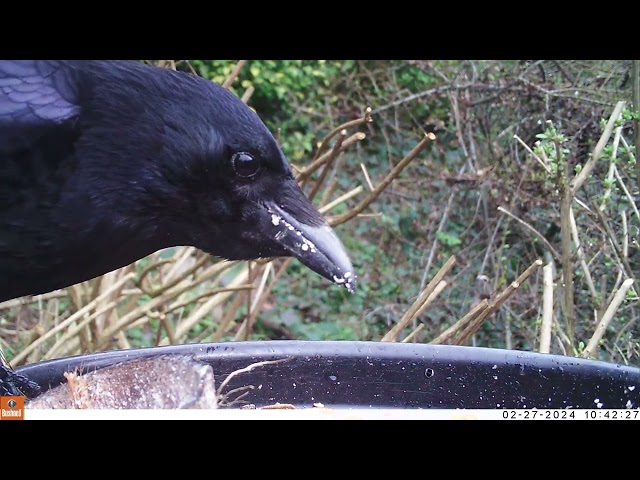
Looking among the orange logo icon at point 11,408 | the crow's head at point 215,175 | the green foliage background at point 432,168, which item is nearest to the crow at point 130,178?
the crow's head at point 215,175

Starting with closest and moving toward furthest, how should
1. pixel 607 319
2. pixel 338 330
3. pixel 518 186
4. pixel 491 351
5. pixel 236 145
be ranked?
1. pixel 236 145
2. pixel 491 351
3. pixel 607 319
4. pixel 518 186
5. pixel 338 330

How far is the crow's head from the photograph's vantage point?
0.90 meters

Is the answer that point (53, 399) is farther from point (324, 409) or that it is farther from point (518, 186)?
point (518, 186)

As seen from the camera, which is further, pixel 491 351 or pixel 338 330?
pixel 338 330

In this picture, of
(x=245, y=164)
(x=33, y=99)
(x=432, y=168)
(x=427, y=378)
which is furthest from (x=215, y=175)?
(x=432, y=168)

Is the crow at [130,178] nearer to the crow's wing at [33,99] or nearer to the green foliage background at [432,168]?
the crow's wing at [33,99]

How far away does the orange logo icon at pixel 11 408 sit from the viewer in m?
0.95

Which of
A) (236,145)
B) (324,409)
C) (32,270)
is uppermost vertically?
(236,145)

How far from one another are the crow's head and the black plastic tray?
0.16 m

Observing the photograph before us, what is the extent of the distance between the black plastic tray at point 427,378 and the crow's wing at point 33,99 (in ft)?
0.97

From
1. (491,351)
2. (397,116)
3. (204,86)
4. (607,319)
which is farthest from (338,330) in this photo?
(204,86)

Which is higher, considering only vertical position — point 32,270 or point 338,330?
point 32,270

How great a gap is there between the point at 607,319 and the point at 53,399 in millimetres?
861

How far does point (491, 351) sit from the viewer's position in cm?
101
